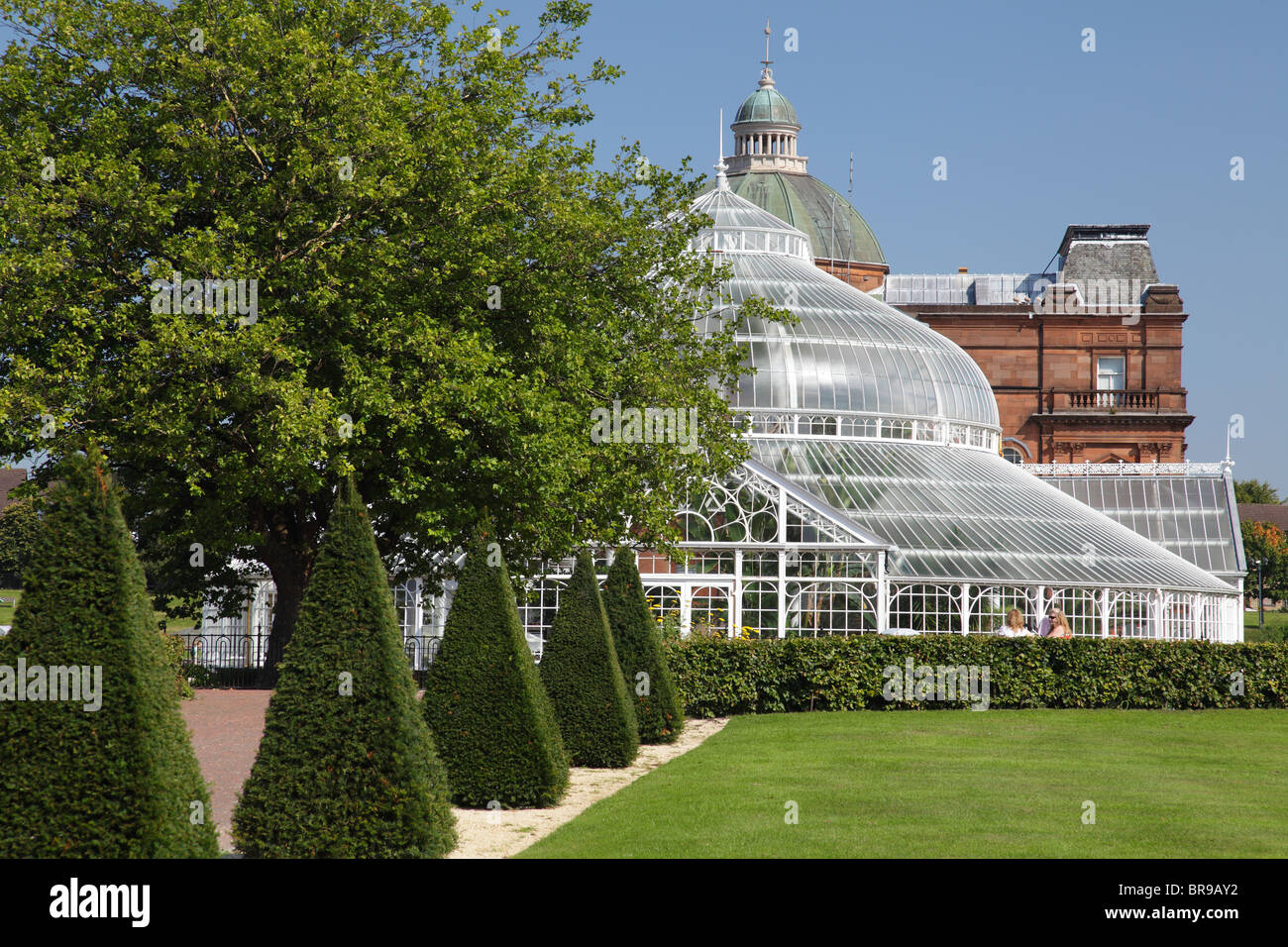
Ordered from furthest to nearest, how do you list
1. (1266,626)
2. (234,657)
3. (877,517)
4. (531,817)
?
1. (1266,626)
2. (877,517)
3. (234,657)
4. (531,817)

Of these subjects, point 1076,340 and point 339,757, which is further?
point 1076,340

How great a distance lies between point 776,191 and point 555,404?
5579 cm

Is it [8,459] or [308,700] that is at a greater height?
[8,459]

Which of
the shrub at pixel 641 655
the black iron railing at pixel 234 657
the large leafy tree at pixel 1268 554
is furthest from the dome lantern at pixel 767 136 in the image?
the shrub at pixel 641 655

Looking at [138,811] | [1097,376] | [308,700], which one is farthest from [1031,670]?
[1097,376]

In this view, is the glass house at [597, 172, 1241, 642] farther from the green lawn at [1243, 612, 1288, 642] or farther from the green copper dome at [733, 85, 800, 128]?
the green copper dome at [733, 85, 800, 128]

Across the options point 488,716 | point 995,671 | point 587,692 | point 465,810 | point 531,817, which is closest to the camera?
point 531,817

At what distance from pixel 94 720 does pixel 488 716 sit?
6.12m

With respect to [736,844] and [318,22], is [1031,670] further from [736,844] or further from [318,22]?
[318,22]

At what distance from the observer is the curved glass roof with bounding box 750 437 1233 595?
103ft

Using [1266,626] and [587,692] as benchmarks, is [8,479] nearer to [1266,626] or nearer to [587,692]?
[1266,626]

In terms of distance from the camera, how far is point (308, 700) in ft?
36.0

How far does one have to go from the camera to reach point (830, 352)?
3919cm

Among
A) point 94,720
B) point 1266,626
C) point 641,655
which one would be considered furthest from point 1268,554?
point 94,720
